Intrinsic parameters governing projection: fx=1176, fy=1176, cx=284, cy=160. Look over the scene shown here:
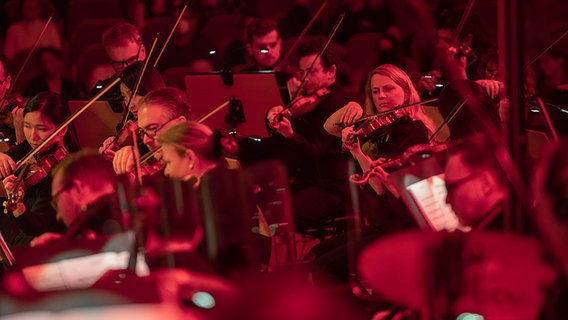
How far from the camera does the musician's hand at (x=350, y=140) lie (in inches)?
211

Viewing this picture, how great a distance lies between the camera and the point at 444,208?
3525 mm

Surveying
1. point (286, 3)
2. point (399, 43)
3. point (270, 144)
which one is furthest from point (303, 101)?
Result: point (286, 3)

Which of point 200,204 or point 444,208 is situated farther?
point 444,208

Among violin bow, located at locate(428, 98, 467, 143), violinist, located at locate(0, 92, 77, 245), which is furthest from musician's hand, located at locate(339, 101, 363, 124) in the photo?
violinist, located at locate(0, 92, 77, 245)

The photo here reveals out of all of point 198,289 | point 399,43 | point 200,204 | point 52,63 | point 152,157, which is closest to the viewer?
point 198,289

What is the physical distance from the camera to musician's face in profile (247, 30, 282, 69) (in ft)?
21.0

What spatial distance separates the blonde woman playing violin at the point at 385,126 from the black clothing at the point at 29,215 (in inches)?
54.2

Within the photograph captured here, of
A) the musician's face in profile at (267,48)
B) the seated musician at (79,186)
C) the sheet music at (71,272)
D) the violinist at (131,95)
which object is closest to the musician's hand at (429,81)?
the musician's face in profile at (267,48)

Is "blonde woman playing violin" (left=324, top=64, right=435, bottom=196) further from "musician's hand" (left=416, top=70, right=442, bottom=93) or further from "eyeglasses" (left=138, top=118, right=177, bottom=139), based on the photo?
"eyeglasses" (left=138, top=118, right=177, bottom=139)

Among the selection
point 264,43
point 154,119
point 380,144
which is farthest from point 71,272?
point 264,43

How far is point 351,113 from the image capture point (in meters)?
5.51

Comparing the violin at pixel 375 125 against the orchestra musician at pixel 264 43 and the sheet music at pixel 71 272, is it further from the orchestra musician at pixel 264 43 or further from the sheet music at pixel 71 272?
the sheet music at pixel 71 272

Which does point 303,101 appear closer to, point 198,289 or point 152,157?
point 152,157

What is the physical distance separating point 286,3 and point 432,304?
5439mm
